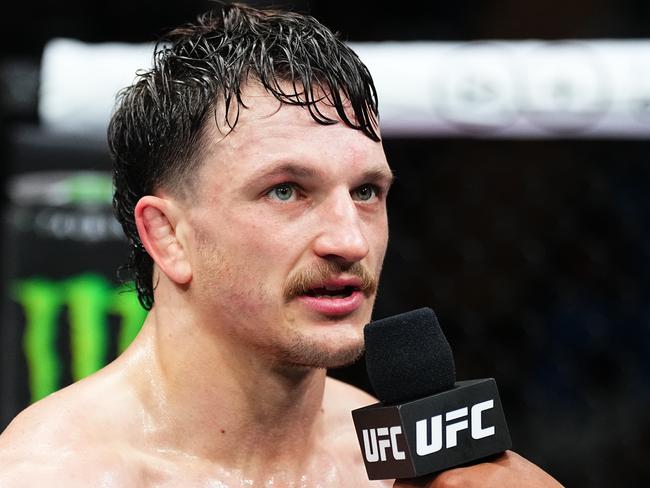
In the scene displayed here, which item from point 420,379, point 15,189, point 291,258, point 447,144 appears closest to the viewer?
point 420,379

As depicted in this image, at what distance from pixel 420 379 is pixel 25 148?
1605 millimetres

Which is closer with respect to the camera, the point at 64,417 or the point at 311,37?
the point at 64,417

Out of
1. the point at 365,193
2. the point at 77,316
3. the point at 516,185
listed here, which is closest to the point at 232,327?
the point at 365,193

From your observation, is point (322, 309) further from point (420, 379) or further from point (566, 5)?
point (566, 5)

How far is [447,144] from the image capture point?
2.68m

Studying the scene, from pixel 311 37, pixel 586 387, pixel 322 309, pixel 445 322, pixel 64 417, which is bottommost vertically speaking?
pixel 586 387

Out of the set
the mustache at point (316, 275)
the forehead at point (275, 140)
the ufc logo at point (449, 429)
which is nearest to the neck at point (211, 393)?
the mustache at point (316, 275)

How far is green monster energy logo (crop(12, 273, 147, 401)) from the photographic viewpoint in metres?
2.44

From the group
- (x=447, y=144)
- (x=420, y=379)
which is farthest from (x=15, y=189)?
(x=420, y=379)

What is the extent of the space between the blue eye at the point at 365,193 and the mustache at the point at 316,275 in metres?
0.11

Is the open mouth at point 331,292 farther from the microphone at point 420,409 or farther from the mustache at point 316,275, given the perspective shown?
the microphone at point 420,409

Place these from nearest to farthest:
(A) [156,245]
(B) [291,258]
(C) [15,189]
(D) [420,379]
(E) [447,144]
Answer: (D) [420,379]
(B) [291,258]
(A) [156,245]
(C) [15,189]
(E) [447,144]

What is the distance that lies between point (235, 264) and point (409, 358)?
32cm

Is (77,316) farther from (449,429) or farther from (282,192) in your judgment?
(449,429)
